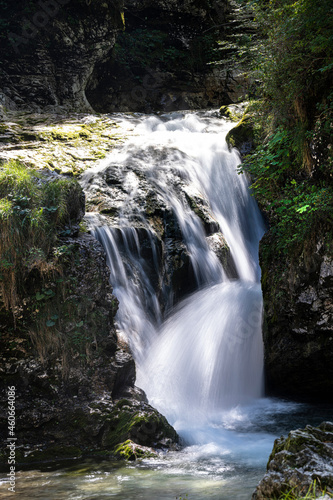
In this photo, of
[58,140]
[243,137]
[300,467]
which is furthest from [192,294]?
[58,140]

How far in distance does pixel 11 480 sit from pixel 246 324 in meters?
3.82

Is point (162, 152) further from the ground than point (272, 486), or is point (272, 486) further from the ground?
point (162, 152)

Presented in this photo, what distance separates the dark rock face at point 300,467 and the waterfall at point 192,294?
8.66 ft

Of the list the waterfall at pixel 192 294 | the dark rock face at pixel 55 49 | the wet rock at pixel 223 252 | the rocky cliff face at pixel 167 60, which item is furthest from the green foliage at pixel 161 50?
the wet rock at pixel 223 252

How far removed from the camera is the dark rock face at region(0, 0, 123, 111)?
12969mm

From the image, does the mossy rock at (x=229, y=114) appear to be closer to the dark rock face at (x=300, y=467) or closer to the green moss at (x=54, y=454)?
the green moss at (x=54, y=454)

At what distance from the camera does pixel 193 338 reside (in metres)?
5.94

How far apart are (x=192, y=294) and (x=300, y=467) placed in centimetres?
462

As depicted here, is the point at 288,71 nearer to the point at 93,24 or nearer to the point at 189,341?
the point at 189,341

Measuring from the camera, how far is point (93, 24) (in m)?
13.9

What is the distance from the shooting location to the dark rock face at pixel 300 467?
80.6 inches

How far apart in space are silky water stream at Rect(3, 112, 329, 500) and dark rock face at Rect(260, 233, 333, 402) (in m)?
0.29

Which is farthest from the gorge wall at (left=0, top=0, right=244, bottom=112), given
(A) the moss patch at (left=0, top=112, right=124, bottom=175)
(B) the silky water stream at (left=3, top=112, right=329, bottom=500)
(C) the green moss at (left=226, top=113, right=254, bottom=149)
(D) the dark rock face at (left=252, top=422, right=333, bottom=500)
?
(D) the dark rock face at (left=252, top=422, right=333, bottom=500)

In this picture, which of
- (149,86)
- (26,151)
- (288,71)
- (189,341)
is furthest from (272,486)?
(149,86)
